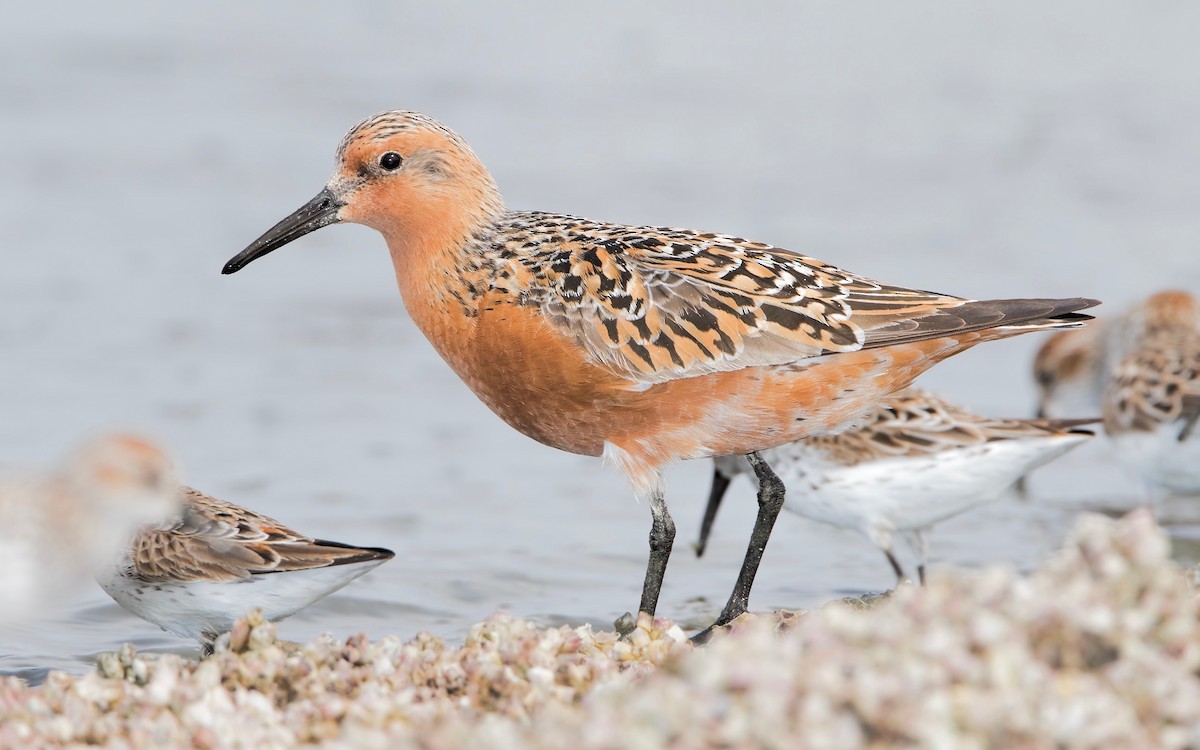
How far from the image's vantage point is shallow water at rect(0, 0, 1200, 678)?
9.66m

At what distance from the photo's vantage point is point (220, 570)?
6.37 m

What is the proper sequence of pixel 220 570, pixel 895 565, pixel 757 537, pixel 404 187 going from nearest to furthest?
pixel 220 570 → pixel 404 187 → pixel 757 537 → pixel 895 565

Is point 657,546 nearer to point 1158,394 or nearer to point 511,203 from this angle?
point 1158,394

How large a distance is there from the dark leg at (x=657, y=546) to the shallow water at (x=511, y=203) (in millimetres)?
A: 1014

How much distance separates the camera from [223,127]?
Answer: 1670 centimetres

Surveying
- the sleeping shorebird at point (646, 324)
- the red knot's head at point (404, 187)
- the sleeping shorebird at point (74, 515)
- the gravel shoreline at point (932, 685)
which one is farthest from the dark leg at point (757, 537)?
the gravel shoreline at point (932, 685)

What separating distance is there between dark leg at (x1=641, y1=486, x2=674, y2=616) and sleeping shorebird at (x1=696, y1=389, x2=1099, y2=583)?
6.20 feet

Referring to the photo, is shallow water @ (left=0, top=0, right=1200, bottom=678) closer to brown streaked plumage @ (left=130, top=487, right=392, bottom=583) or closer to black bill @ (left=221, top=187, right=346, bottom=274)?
brown streaked plumage @ (left=130, top=487, right=392, bottom=583)

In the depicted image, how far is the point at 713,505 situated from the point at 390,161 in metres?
3.18

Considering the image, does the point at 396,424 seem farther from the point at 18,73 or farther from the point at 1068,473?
the point at 18,73

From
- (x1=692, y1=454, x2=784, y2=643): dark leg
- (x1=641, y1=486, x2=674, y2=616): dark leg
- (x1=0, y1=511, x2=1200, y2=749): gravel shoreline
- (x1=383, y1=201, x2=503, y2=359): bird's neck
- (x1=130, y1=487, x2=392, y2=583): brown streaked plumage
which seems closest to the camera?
(x1=0, y1=511, x2=1200, y2=749): gravel shoreline

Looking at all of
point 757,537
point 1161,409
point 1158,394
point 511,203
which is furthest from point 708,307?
point 511,203

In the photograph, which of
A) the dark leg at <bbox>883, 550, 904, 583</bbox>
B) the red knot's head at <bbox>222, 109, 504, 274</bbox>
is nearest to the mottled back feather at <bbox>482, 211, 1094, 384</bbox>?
the red knot's head at <bbox>222, 109, 504, 274</bbox>

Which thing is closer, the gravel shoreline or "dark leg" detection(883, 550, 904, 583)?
the gravel shoreline
